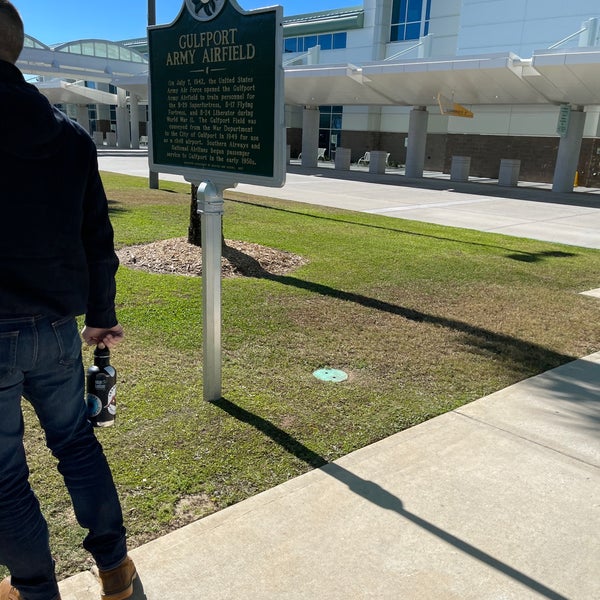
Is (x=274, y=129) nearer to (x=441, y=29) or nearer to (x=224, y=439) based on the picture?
(x=224, y=439)

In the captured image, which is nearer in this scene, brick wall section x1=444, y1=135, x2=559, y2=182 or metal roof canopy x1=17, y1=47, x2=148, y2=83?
brick wall section x1=444, y1=135, x2=559, y2=182

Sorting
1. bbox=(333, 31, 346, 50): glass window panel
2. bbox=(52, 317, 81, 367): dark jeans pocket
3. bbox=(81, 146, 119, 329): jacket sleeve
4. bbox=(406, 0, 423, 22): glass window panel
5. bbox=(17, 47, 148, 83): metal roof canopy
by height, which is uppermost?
bbox=(406, 0, 423, 22): glass window panel

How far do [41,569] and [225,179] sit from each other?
232cm

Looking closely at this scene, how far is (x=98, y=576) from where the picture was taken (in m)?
2.31

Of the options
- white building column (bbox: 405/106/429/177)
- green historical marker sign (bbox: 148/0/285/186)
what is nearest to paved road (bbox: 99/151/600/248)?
white building column (bbox: 405/106/429/177)

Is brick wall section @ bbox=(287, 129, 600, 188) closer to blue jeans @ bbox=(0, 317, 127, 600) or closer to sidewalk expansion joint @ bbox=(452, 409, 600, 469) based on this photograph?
sidewalk expansion joint @ bbox=(452, 409, 600, 469)

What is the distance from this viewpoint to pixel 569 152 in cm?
2164

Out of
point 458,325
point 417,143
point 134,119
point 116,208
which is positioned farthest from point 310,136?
point 458,325

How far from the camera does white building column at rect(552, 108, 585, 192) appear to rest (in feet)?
70.6

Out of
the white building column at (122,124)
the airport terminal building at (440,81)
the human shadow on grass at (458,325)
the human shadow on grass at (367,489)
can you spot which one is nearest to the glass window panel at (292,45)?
the airport terminal building at (440,81)

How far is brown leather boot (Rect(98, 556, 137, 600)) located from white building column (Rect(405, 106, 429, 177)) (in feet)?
→ 85.5

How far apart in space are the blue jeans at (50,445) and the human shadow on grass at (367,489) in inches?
49.3

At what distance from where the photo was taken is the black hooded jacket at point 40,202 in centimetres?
→ 171

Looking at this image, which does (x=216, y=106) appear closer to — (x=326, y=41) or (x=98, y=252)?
(x=98, y=252)
